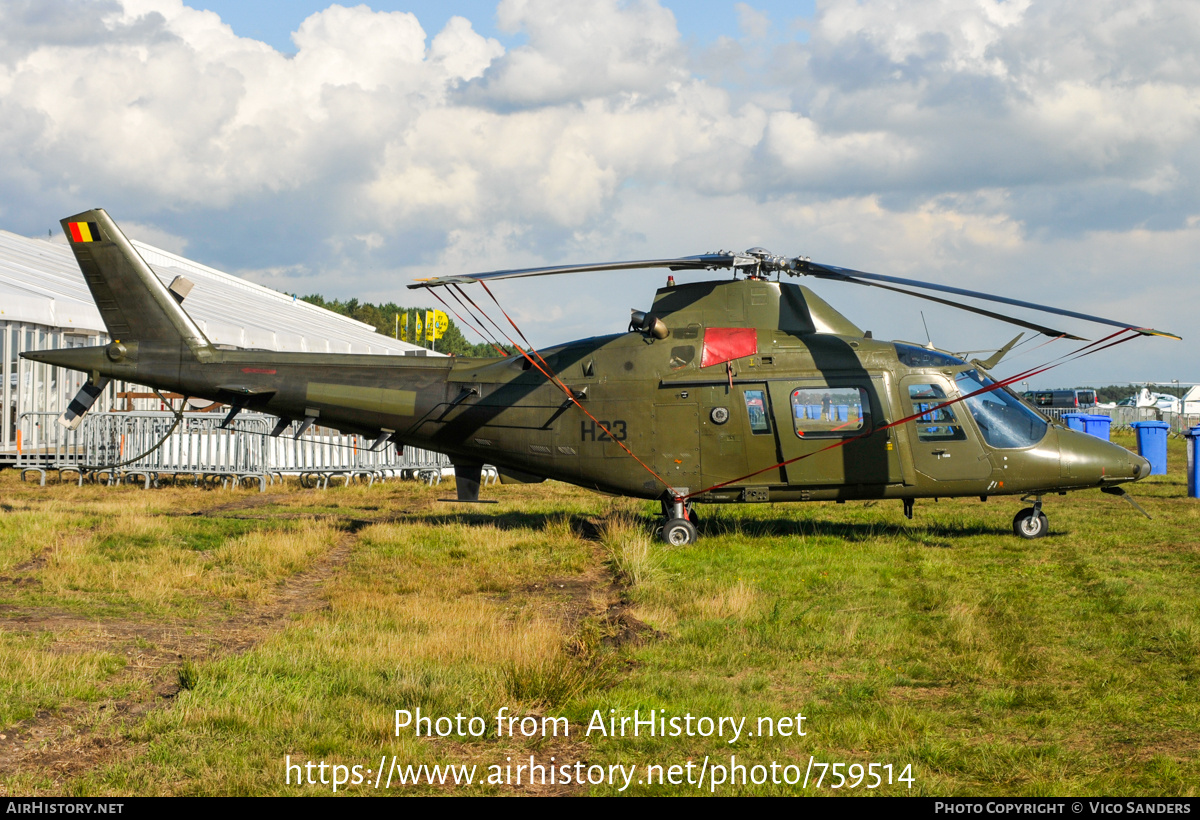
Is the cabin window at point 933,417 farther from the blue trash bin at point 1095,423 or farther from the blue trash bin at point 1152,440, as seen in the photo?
the blue trash bin at point 1095,423

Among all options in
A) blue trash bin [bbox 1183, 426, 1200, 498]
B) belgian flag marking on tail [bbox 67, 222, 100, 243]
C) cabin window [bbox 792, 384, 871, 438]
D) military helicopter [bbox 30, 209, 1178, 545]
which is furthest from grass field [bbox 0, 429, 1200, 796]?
blue trash bin [bbox 1183, 426, 1200, 498]

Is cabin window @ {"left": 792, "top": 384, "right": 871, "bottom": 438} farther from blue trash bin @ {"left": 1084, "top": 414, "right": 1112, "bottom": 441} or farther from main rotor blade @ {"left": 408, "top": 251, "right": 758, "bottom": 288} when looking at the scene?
blue trash bin @ {"left": 1084, "top": 414, "right": 1112, "bottom": 441}

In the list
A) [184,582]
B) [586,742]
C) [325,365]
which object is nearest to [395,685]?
[586,742]

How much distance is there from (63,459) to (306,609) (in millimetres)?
17911

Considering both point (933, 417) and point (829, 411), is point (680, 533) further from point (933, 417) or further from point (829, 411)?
point (933, 417)

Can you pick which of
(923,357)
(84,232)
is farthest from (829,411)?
(84,232)

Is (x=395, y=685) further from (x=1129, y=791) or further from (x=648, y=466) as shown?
(x=648, y=466)

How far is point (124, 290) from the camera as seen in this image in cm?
1466

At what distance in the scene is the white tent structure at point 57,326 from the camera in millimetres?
→ 24625

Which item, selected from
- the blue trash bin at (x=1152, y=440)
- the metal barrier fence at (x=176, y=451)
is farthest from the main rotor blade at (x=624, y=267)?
the blue trash bin at (x=1152, y=440)

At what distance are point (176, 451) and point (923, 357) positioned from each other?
723 inches

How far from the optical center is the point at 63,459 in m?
24.8

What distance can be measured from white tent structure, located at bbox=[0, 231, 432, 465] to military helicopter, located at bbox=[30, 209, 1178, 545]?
292cm

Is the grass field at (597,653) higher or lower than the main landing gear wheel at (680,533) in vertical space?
lower
